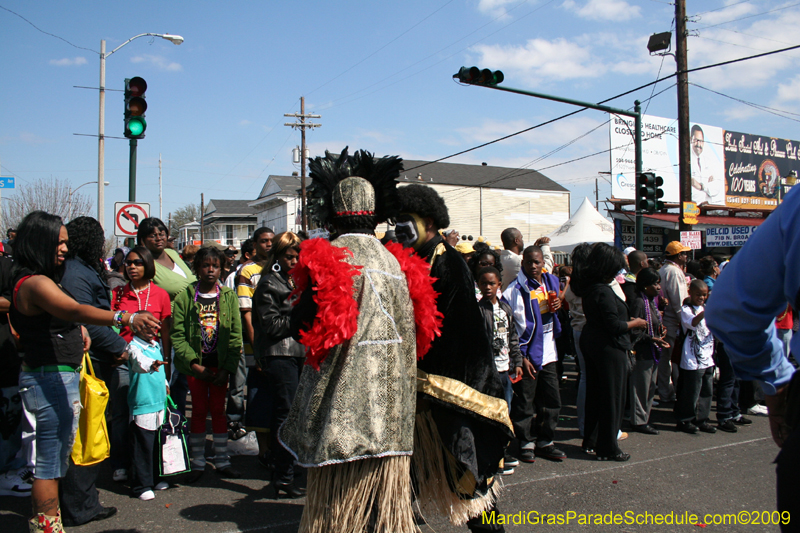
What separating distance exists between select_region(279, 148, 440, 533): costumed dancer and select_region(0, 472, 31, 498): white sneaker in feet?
9.63

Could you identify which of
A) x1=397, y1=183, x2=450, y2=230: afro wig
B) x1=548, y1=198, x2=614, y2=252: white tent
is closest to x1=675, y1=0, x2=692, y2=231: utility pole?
x1=548, y1=198, x2=614, y2=252: white tent

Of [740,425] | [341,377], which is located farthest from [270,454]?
[740,425]

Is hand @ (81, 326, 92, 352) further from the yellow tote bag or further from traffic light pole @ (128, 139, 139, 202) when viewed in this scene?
→ traffic light pole @ (128, 139, 139, 202)

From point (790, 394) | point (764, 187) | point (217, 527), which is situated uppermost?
point (764, 187)

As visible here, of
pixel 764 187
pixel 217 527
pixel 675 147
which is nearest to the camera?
pixel 217 527

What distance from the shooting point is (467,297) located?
3.17 m

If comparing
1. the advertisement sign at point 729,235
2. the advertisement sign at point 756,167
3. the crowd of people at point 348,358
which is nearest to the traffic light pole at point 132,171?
the crowd of people at point 348,358

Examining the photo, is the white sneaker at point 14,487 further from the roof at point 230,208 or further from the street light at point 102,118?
the roof at point 230,208

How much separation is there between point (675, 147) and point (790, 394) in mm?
26383

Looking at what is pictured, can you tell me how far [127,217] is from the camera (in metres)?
9.43

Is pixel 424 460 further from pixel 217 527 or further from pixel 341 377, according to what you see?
pixel 217 527

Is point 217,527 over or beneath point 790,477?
beneath

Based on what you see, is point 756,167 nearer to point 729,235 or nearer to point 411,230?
point 729,235

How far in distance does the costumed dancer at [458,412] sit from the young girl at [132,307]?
9.10 feet
